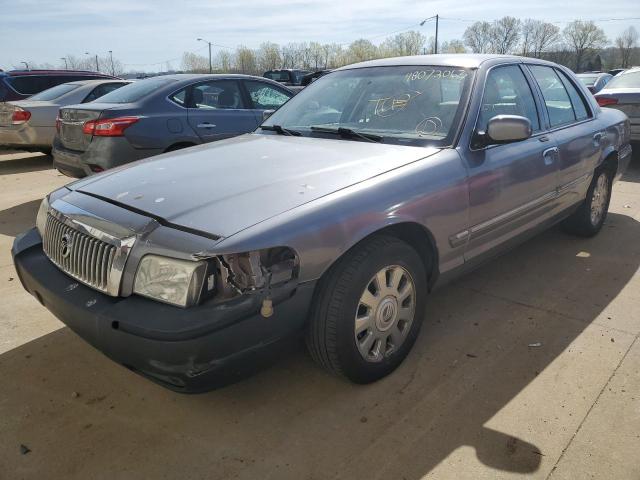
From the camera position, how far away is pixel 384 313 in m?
A: 2.59

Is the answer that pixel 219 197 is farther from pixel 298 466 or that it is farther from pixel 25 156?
pixel 25 156

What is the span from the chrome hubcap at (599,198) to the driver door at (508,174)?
3.79 ft

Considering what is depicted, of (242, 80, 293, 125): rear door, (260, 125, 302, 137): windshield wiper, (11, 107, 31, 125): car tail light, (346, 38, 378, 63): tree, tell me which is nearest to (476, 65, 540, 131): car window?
(260, 125, 302, 137): windshield wiper

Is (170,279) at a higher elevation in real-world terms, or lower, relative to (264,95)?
lower

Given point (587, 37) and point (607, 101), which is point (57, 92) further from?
point (587, 37)

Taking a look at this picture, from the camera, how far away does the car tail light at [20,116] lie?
845 centimetres

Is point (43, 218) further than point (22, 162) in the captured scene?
No

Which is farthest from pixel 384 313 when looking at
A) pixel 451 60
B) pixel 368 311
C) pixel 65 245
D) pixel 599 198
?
pixel 599 198

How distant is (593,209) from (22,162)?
966 cm

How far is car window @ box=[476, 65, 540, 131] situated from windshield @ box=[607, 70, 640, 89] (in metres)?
6.02

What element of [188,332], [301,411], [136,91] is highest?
[136,91]

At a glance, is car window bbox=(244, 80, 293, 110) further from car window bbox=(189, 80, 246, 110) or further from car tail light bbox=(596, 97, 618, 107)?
car tail light bbox=(596, 97, 618, 107)

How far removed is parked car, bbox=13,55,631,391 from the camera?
204 centimetres

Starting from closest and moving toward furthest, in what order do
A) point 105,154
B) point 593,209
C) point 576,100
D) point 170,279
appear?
1. point 170,279
2. point 576,100
3. point 593,209
4. point 105,154
